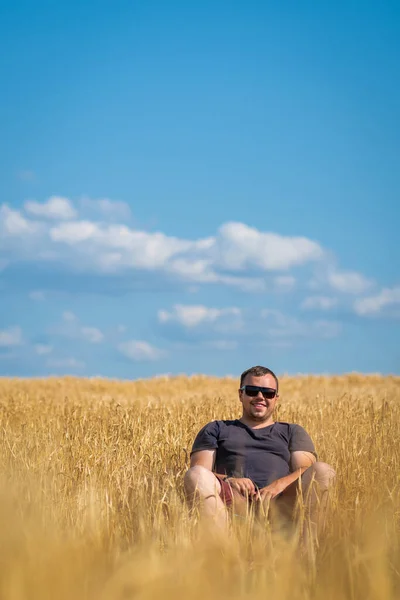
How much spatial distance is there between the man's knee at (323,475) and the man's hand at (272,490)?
0.26 m

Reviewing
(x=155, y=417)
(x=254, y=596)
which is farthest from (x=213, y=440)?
(x=155, y=417)

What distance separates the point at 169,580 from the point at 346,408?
8.88 metres

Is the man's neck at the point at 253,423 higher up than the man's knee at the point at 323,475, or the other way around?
the man's neck at the point at 253,423

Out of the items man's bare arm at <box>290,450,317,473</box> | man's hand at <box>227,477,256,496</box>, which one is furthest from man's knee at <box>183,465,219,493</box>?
man's bare arm at <box>290,450,317,473</box>

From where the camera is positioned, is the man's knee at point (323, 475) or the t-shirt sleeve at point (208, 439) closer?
the man's knee at point (323, 475)

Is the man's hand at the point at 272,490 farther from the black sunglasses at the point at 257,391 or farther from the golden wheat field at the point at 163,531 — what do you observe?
the black sunglasses at the point at 257,391

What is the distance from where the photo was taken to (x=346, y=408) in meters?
10.8

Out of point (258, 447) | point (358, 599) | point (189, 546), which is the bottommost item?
point (358, 599)

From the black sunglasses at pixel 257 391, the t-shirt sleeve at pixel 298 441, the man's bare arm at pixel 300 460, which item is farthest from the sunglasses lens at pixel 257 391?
the man's bare arm at pixel 300 460

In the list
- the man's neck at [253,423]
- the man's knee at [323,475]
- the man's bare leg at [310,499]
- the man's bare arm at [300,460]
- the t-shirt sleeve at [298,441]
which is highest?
the man's neck at [253,423]

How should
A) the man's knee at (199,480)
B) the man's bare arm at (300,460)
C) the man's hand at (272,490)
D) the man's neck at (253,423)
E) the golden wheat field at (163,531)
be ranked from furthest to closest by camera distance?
the man's neck at (253,423) < the man's bare arm at (300,460) < the man's hand at (272,490) < the man's knee at (199,480) < the golden wheat field at (163,531)

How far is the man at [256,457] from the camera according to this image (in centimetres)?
506

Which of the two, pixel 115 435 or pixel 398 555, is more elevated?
pixel 115 435

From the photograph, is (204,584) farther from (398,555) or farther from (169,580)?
(398,555)
